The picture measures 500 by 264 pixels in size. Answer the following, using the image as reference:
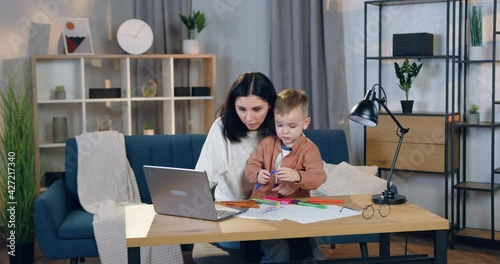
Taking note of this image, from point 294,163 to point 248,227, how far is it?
1.72ft

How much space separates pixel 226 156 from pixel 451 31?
258cm

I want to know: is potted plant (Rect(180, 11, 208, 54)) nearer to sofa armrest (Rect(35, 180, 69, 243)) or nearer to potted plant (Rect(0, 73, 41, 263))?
potted plant (Rect(0, 73, 41, 263))

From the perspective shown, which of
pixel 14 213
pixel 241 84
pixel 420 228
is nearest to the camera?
pixel 420 228

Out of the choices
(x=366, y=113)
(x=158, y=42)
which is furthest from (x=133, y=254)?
(x=158, y=42)

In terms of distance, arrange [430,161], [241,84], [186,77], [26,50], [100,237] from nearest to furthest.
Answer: [241,84] < [100,237] < [430,161] < [26,50] < [186,77]

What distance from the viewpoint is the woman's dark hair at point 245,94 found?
272 cm

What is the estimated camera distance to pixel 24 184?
423 centimetres

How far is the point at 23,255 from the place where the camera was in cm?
417

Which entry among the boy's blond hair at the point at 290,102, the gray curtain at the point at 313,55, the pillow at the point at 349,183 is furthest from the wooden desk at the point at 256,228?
the gray curtain at the point at 313,55

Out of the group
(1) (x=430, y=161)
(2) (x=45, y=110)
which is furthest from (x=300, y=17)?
(2) (x=45, y=110)

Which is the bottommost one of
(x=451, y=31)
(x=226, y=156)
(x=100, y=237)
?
(x=100, y=237)

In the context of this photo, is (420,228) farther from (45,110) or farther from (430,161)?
(45,110)

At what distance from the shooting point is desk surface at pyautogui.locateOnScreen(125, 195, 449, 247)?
6.89 feet

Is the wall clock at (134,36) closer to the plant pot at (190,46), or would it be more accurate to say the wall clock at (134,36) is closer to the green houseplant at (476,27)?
the plant pot at (190,46)
